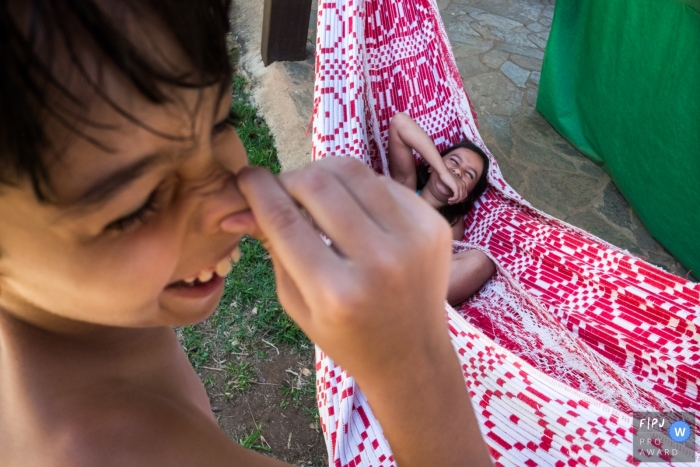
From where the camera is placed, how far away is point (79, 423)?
26.2 inches

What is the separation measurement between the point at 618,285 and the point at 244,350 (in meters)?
1.32

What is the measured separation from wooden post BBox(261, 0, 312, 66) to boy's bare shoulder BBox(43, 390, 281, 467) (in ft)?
8.37

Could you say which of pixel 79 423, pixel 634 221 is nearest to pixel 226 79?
pixel 79 423

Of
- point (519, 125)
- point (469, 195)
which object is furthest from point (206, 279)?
point (519, 125)

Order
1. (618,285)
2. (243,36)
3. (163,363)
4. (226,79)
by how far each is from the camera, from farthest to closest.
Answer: (243,36) → (618,285) → (163,363) → (226,79)

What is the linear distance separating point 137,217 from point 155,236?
0.11 ft

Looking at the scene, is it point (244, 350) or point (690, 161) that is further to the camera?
point (690, 161)

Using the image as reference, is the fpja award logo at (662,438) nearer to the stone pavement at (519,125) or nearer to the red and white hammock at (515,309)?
the red and white hammock at (515,309)

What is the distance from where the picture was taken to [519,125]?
351cm

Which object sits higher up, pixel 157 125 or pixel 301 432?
pixel 157 125

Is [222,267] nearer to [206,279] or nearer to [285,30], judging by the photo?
[206,279]

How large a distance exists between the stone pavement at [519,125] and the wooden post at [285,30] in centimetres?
6

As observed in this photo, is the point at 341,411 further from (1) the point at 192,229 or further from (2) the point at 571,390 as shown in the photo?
(1) the point at 192,229

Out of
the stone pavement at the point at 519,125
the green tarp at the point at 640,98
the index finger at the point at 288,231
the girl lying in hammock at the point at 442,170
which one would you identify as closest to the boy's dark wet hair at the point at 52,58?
the index finger at the point at 288,231
